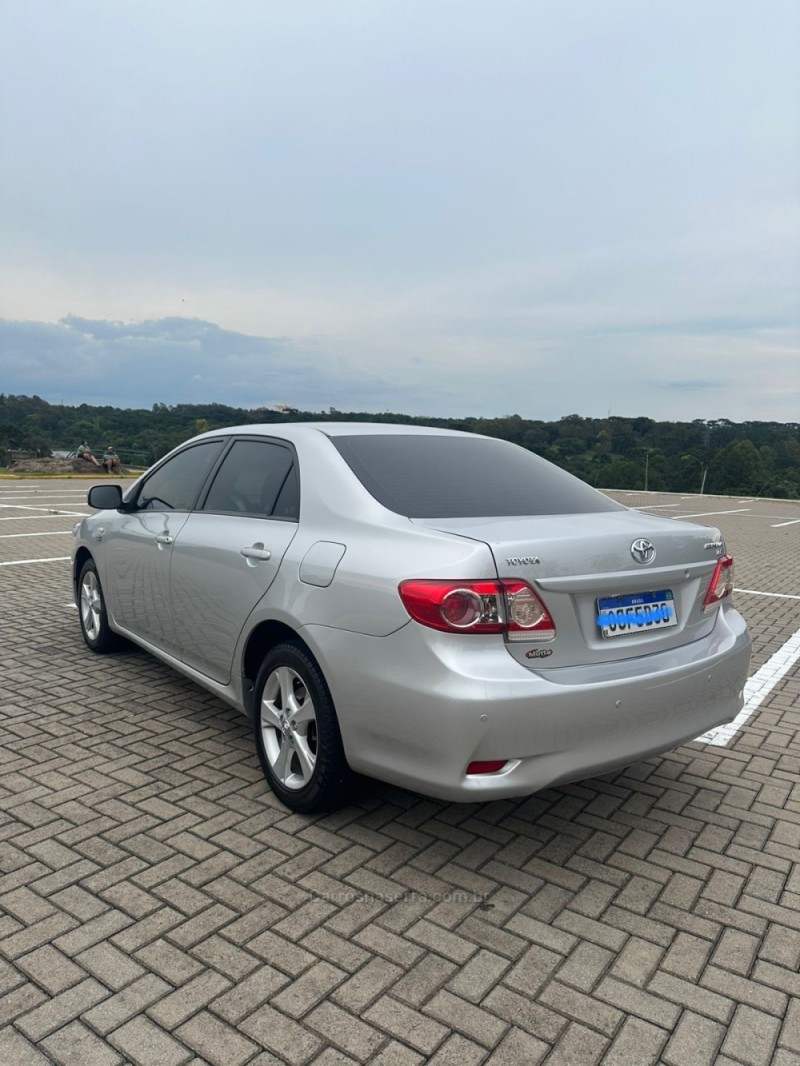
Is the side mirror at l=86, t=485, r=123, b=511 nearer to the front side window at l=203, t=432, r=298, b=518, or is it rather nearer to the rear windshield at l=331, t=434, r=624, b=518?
the front side window at l=203, t=432, r=298, b=518

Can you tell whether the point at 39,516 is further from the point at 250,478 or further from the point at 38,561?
the point at 250,478

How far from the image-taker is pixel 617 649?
286 centimetres

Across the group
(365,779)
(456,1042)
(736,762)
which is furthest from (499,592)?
(736,762)

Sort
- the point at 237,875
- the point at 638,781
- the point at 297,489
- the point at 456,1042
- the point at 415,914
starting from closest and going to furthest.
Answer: the point at 456,1042
the point at 415,914
the point at 237,875
the point at 297,489
the point at 638,781

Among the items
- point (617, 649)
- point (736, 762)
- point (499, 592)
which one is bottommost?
point (736, 762)

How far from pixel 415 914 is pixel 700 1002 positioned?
34.4 inches

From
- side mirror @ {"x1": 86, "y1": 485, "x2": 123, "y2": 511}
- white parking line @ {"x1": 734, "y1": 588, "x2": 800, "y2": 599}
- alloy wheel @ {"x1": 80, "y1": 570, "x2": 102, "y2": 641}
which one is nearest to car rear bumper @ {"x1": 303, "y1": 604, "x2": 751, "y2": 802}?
side mirror @ {"x1": 86, "y1": 485, "x2": 123, "y2": 511}

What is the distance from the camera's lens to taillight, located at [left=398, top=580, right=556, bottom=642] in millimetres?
2602

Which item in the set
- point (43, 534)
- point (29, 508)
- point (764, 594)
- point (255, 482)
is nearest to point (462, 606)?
point (255, 482)

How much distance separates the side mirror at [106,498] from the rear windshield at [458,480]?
6.47 ft

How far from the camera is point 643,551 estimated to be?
9.62 feet

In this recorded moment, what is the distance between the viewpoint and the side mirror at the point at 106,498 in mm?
4863

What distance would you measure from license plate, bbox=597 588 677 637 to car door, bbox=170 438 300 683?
1.30 metres

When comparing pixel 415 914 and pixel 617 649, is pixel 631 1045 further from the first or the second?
pixel 617 649
